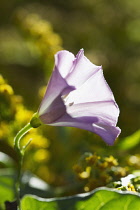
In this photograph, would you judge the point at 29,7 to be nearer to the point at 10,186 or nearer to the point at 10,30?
the point at 10,30

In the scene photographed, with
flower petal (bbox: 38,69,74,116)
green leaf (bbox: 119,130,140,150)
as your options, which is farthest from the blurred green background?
flower petal (bbox: 38,69,74,116)

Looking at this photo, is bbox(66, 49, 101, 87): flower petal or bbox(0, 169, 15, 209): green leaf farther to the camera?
bbox(0, 169, 15, 209): green leaf

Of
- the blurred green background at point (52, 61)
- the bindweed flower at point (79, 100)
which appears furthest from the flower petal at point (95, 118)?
the blurred green background at point (52, 61)

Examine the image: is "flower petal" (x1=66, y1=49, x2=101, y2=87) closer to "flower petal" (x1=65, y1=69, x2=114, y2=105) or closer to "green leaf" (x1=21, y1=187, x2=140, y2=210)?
"flower petal" (x1=65, y1=69, x2=114, y2=105)

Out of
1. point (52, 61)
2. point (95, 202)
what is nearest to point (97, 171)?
point (95, 202)

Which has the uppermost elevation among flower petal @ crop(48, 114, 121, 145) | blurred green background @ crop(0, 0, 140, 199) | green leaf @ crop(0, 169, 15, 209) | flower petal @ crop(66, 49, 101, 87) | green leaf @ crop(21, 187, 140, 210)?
flower petal @ crop(66, 49, 101, 87)

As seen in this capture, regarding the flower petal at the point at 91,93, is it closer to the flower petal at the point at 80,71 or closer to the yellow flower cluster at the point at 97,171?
the flower petal at the point at 80,71

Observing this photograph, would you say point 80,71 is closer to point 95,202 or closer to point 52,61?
point 95,202
